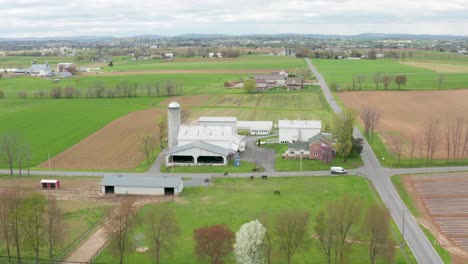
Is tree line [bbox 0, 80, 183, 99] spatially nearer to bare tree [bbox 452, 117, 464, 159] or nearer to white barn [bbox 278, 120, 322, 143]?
white barn [bbox 278, 120, 322, 143]

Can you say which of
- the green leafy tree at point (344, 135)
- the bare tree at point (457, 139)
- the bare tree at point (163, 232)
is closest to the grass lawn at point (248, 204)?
the bare tree at point (163, 232)

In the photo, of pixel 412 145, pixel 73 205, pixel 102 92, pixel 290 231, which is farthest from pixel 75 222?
pixel 102 92

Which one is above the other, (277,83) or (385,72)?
(385,72)

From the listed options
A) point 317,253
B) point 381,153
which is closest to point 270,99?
point 381,153

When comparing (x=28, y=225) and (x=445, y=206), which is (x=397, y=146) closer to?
(x=445, y=206)

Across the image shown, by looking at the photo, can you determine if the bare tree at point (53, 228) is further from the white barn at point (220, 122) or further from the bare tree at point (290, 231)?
the white barn at point (220, 122)

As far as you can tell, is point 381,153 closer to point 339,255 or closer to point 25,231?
point 339,255

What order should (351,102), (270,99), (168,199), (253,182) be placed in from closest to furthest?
1. (168,199)
2. (253,182)
3. (351,102)
4. (270,99)
